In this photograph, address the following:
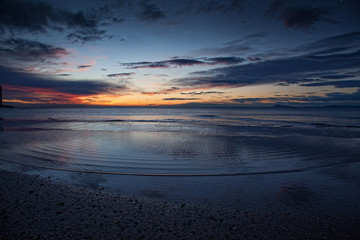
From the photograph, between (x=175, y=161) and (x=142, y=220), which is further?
(x=175, y=161)

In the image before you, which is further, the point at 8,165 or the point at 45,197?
the point at 8,165

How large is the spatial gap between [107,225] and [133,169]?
176 inches

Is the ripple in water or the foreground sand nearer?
the foreground sand

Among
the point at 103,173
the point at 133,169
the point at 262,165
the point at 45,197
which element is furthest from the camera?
the point at 262,165

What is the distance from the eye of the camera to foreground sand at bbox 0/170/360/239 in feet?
12.6

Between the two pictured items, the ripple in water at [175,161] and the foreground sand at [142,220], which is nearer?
the foreground sand at [142,220]

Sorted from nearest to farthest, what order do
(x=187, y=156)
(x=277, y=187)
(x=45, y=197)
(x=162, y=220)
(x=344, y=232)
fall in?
1. (x=344, y=232)
2. (x=162, y=220)
3. (x=45, y=197)
4. (x=277, y=187)
5. (x=187, y=156)

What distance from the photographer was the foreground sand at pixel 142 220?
12.6ft

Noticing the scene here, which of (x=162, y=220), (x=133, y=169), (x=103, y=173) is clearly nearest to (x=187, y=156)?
(x=133, y=169)

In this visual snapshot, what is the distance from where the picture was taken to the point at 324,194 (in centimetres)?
605

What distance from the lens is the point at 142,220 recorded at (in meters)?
4.34

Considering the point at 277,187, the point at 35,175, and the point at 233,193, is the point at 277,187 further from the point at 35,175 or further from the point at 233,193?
the point at 35,175

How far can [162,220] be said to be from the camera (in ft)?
14.4

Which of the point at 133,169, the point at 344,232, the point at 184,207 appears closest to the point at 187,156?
the point at 133,169
